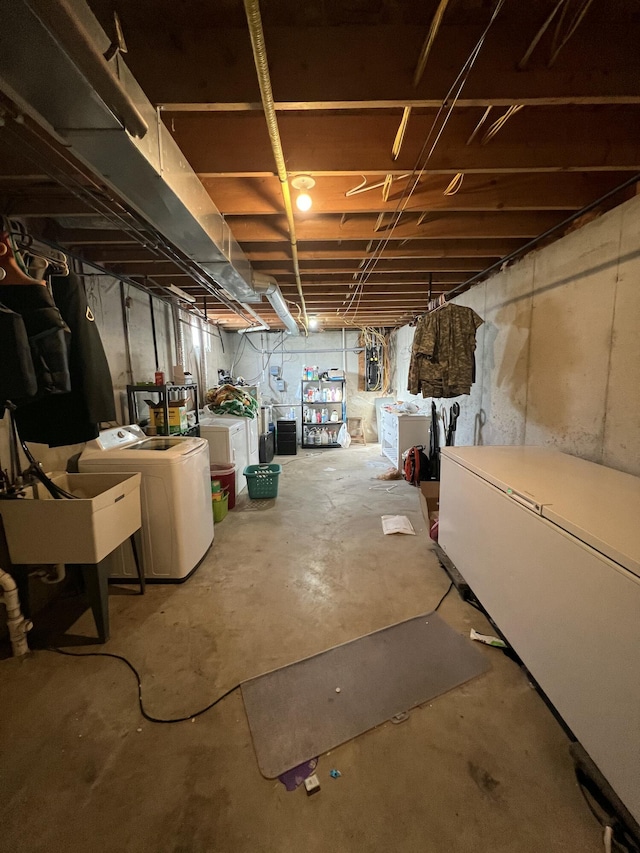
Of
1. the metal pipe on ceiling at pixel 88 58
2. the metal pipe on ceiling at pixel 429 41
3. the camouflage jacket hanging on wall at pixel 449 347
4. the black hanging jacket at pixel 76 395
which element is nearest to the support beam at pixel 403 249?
the camouflage jacket hanging on wall at pixel 449 347

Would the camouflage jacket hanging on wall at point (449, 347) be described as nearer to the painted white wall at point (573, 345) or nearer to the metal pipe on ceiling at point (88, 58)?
the painted white wall at point (573, 345)

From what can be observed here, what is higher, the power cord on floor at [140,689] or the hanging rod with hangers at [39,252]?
the hanging rod with hangers at [39,252]

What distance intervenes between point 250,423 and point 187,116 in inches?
142

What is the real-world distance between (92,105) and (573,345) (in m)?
2.62

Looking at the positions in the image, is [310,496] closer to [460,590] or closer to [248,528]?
[248,528]

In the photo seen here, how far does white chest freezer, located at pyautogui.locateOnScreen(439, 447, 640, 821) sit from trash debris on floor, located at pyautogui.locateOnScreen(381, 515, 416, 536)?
104 cm

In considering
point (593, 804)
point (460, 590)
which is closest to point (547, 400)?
point (460, 590)

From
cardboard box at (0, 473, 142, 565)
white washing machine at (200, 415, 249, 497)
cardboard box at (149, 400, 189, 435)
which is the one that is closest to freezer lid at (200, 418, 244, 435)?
white washing machine at (200, 415, 249, 497)

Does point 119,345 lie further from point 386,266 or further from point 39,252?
point 386,266

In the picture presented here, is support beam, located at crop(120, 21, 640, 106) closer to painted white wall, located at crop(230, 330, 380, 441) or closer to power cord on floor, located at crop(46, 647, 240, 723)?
power cord on floor, located at crop(46, 647, 240, 723)

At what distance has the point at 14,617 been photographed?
168cm

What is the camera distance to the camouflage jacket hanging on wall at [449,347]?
9.33 ft

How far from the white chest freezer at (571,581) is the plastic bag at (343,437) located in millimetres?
4749

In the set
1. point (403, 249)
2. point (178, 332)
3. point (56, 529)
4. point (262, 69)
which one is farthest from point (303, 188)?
point (178, 332)
